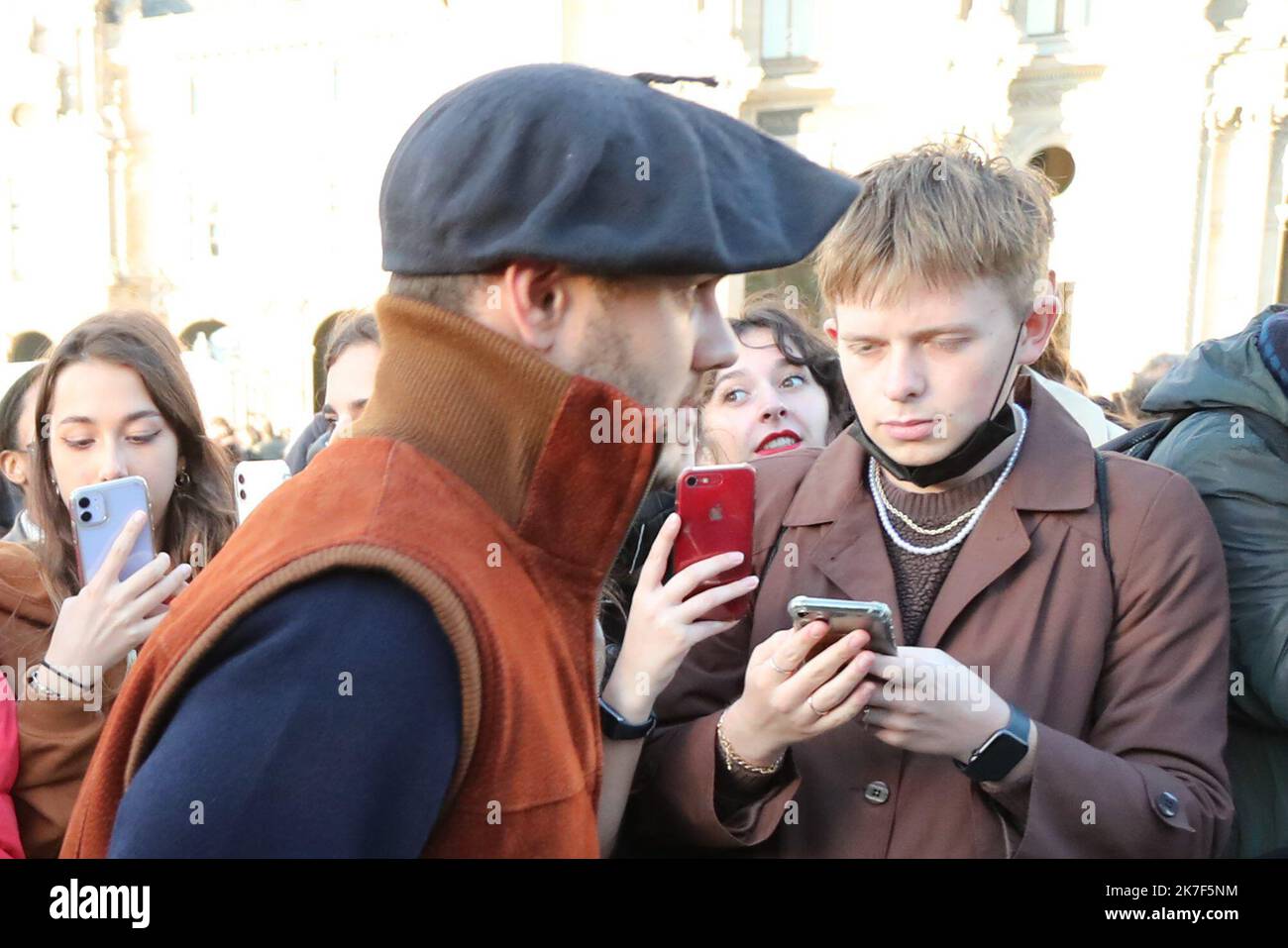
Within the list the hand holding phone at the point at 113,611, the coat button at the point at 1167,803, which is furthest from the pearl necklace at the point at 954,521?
the hand holding phone at the point at 113,611

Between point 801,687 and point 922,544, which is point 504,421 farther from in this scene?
point 922,544

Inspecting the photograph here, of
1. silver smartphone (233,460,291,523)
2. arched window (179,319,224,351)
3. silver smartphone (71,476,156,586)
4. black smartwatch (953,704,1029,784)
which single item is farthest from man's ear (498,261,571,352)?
arched window (179,319,224,351)

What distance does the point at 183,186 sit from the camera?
29328mm

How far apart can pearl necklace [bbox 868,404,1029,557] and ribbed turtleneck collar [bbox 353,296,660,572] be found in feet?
3.03

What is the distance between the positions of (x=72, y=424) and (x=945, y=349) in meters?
2.28

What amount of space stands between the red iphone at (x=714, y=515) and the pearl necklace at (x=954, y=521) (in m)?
0.25

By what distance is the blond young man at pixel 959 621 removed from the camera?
1.81 metres

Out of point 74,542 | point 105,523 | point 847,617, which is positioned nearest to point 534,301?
point 847,617

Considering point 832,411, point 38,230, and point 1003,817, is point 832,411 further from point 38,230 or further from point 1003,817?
point 38,230

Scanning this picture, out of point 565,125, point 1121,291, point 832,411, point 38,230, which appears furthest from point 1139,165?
point 38,230

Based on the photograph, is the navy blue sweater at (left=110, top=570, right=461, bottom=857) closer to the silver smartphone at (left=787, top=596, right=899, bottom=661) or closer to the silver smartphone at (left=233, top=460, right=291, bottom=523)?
the silver smartphone at (left=787, top=596, right=899, bottom=661)

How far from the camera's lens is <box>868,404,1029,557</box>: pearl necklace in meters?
2.08

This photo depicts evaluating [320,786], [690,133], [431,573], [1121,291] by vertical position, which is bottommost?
[1121,291]

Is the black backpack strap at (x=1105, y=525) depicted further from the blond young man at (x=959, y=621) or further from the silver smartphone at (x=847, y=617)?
the silver smartphone at (x=847, y=617)
